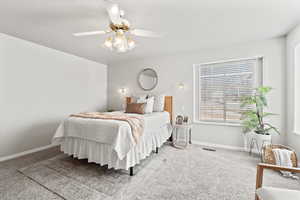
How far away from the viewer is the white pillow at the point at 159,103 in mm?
3512

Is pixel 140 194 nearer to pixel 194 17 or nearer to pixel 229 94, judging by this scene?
pixel 194 17

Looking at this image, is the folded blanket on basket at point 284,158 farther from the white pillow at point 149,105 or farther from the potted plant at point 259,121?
the white pillow at point 149,105

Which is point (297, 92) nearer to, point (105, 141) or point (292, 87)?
point (292, 87)

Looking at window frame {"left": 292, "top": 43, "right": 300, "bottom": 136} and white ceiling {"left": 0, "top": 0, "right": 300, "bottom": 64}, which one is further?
window frame {"left": 292, "top": 43, "right": 300, "bottom": 136}

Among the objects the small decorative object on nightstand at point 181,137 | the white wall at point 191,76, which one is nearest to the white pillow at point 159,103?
the white wall at point 191,76

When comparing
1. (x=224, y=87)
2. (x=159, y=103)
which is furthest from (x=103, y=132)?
(x=224, y=87)

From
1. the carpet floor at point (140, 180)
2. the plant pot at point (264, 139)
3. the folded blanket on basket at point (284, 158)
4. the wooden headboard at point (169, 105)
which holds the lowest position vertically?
the carpet floor at point (140, 180)

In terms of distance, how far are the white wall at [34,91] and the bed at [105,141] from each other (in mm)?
1015

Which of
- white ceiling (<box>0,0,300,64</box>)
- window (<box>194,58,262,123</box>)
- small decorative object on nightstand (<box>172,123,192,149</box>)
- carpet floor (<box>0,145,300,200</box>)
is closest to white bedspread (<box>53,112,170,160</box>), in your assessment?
carpet floor (<box>0,145,300,200</box>)

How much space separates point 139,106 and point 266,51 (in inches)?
119

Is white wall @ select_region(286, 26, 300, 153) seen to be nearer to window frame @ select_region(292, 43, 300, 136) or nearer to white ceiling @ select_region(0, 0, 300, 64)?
window frame @ select_region(292, 43, 300, 136)

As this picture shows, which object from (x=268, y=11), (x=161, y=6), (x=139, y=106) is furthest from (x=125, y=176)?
(x=268, y=11)

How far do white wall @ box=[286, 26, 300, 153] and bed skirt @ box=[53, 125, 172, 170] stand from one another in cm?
254

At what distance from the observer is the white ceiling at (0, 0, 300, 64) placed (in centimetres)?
173
